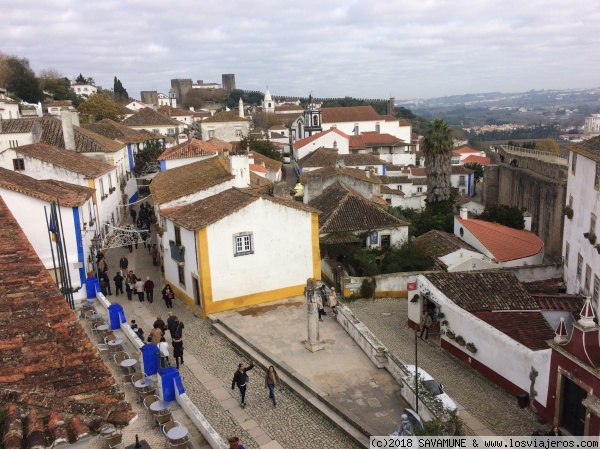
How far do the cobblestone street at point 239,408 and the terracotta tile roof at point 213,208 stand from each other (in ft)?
13.0

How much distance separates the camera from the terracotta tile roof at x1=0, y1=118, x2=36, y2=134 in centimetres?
3375

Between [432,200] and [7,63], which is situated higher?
[7,63]

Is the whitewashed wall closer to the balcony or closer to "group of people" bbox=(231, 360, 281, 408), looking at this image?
the balcony

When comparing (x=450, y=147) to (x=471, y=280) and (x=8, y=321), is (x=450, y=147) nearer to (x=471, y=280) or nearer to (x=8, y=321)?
(x=471, y=280)

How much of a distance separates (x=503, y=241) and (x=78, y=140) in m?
26.9

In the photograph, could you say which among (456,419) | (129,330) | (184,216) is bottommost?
(456,419)

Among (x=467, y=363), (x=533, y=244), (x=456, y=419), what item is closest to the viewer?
(x=456, y=419)

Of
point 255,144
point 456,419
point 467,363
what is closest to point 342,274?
point 467,363

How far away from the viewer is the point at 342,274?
76.1ft

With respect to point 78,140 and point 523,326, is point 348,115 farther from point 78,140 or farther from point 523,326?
point 523,326

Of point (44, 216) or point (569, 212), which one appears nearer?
point (44, 216)

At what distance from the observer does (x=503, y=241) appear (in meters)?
26.9

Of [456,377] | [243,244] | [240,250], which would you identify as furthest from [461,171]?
[456,377]

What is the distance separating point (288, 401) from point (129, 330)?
488cm
